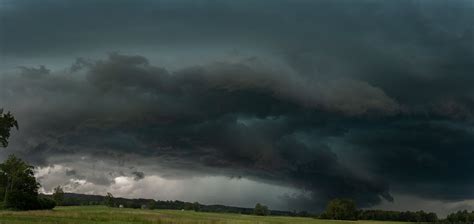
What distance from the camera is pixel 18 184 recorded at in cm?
12962

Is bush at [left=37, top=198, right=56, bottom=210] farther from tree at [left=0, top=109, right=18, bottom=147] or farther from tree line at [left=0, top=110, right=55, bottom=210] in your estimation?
tree at [left=0, top=109, right=18, bottom=147]

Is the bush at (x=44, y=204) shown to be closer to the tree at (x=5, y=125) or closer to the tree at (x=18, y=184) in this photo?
the tree at (x=18, y=184)

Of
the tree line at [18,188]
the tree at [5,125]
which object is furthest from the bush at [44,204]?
the tree at [5,125]

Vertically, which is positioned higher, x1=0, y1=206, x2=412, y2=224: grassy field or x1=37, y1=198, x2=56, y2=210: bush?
x1=37, y1=198, x2=56, y2=210: bush

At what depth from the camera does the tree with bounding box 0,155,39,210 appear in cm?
11515

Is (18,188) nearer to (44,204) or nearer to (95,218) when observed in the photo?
(44,204)

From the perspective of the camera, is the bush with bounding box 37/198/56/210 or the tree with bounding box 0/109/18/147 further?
the bush with bounding box 37/198/56/210

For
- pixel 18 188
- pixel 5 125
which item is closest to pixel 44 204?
pixel 18 188

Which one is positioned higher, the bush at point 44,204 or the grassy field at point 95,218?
the bush at point 44,204

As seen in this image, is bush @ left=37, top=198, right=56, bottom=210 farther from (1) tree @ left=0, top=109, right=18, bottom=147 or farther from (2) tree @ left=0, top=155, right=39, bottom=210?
(1) tree @ left=0, top=109, right=18, bottom=147

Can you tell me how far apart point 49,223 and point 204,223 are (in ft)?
108

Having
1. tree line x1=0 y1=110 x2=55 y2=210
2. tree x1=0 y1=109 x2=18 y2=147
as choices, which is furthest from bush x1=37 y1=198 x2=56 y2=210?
tree x1=0 y1=109 x2=18 y2=147

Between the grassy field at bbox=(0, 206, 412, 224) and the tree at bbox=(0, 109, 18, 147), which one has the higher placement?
the tree at bbox=(0, 109, 18, 147)

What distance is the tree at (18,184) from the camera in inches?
4533
